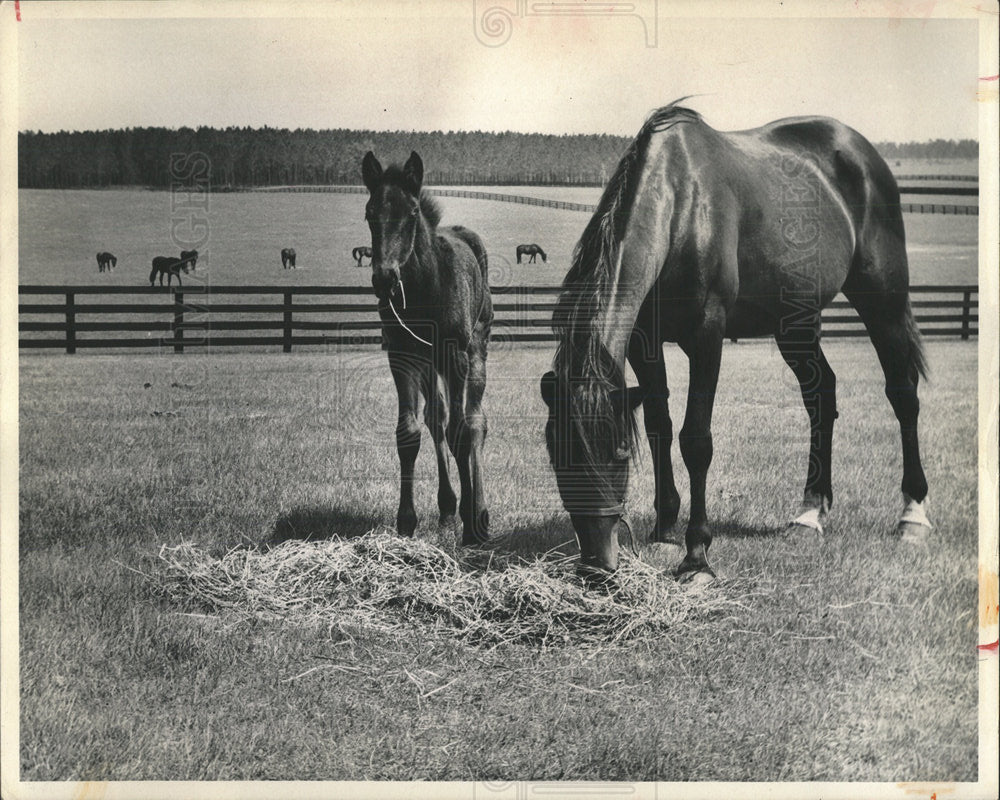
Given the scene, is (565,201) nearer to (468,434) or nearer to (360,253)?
(360,253)

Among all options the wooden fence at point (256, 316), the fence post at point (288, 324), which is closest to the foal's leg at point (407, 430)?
the wooden fence at point (256, 316)

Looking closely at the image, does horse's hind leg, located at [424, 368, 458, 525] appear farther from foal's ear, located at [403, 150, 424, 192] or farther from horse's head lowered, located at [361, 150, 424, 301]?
foal's ear, located at [403, 150, 424, 192]

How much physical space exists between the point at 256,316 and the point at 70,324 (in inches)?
48.6

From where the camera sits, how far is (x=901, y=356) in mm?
6066

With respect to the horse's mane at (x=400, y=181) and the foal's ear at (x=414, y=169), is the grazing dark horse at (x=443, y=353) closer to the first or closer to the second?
the horse's mane at (x=400, y=181)

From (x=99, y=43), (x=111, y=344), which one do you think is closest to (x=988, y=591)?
(x=111, y=344)

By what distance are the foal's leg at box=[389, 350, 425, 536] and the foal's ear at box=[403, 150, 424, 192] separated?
109 cm

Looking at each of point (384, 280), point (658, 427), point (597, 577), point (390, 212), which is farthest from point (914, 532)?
point (390, 212)

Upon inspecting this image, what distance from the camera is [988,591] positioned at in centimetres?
546

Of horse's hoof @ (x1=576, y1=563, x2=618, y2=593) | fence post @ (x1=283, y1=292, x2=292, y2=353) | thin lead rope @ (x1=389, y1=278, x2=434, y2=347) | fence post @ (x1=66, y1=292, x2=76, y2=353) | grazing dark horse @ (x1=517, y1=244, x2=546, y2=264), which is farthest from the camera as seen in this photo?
fence post @ (x1=283, y1=292, x2=292, y2=353)

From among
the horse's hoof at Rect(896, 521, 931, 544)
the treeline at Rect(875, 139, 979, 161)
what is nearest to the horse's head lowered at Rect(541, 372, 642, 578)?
the horse's hoof at Rect(896, 521, 931, 544)

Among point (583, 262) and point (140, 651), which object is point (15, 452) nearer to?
point (140, 651)

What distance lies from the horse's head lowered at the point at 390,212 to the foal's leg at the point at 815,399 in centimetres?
254

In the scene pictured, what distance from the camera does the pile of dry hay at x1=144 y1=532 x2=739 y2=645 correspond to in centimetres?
497
